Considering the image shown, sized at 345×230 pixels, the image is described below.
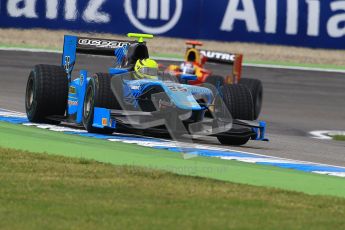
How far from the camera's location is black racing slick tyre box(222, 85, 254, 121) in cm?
1303

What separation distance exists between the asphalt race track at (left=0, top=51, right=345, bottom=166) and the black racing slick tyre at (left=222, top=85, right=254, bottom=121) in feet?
1.31

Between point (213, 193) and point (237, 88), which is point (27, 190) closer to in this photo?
point (213, 193)

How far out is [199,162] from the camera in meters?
10.3

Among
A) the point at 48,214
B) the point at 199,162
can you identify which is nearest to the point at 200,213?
the point at 48,214

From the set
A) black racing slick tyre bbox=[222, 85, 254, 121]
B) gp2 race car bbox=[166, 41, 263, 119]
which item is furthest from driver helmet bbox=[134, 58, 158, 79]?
gp2 race car bbox=[166, 41, 263, 119]

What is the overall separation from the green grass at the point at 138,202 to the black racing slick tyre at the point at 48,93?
13.2ft

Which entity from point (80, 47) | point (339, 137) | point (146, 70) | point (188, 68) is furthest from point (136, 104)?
point (188, 68)

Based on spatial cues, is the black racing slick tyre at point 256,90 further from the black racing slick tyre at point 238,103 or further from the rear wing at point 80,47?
the black racing slick tyre at point 238,103

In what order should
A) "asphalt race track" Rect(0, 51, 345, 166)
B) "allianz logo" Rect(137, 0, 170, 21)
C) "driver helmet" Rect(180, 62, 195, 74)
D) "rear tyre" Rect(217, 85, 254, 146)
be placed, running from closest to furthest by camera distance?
"rear tyre" Rect(217, 85, 254, 146) → "asphalt race track" Rect(0, 51, 345, 166) → "driver helmet" Rect(180, 62, 195, 74) → "allianz logo" Rect(137, 0, 170, 21)

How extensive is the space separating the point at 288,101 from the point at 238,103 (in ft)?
27.4

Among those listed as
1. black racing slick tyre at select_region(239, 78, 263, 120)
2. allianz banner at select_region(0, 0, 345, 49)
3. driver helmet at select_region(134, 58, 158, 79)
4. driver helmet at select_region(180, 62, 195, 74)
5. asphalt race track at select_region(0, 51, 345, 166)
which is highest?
driver helmet at select_region(134, 58, 158, 79)

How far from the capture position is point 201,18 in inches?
1046

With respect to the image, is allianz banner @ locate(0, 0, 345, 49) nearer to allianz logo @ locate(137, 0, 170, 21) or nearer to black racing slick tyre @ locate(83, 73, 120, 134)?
allianz logo @ locate(137, 0, 170, 21)

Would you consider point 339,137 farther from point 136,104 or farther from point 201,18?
point 201,18
